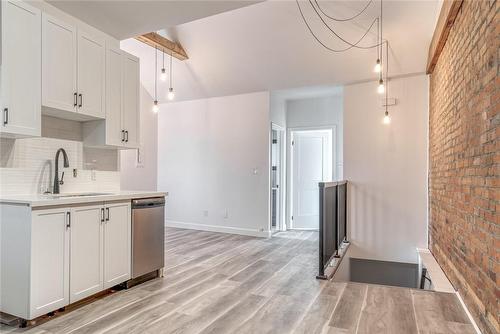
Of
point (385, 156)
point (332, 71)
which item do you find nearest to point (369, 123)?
point (385, 156)

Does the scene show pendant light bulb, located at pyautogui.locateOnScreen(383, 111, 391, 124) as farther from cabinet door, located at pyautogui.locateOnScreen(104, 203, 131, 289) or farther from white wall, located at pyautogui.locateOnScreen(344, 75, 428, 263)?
cabinet door, located at pyautogui.locateOnScreen(104, 203, 131, 289)

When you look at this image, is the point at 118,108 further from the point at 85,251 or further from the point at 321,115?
the point at 321,115

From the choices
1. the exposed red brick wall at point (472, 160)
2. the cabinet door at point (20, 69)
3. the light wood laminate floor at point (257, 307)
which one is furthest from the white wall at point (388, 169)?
the cabinet door at point (20, 69)

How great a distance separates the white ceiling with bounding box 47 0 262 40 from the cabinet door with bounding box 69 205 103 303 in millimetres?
1875

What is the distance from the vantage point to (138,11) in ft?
9.98

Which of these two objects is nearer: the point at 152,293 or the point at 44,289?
the point at 44,289

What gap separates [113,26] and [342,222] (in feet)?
13.4

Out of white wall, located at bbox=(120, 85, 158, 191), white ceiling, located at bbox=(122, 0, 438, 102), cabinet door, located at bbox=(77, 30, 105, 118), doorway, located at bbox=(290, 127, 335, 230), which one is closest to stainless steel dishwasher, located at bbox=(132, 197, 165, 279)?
cabinet door, located at bbox=(77, 30, 105, 118)

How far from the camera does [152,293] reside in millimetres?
2986

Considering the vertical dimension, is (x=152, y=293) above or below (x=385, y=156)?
below

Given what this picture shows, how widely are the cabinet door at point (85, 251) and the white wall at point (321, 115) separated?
4878 millimetres

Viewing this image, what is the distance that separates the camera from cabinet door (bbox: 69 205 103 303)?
Answer: 8.39ft

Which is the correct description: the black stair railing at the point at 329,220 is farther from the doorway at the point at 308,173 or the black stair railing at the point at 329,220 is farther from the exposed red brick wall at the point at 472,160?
the doorway at the point at 308,173

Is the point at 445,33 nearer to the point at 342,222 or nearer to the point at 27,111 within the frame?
the point at 342,222
